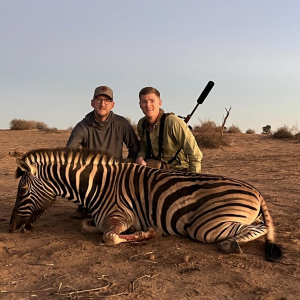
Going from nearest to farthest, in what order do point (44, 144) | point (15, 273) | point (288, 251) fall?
point (15, 273) < point (288, 251) < point (44, 144)

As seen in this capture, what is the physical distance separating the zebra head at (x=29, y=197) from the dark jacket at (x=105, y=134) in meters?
1.46

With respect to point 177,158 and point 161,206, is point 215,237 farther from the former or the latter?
point 177,158

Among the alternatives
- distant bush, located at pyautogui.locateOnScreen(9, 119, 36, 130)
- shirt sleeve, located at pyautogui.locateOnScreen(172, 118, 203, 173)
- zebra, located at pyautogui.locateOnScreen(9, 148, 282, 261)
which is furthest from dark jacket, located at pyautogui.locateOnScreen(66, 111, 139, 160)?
distant bush, located at pyautogui.locateOnScreen(9, 119, 36, 130)

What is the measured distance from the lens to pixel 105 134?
19.0 ft

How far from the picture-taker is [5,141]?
59.2 ft

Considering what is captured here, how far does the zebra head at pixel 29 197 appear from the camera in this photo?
163 inches

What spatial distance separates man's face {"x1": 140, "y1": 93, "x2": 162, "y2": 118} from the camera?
498cm

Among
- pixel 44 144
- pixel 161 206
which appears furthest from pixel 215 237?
pixel 44 144

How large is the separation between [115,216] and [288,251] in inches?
72.0

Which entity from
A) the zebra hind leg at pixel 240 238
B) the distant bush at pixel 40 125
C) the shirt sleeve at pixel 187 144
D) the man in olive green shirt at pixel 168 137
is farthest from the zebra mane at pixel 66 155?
the distant bush at pixel 40 125

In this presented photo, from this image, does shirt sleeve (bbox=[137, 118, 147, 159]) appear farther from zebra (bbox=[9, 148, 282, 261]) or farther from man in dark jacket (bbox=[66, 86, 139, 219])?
zebra (bbox=[9, 148, 282, 261])

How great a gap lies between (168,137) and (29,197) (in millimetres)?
2002

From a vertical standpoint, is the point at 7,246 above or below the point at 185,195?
below

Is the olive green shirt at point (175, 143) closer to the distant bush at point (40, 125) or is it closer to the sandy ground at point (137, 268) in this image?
the sandy ground at point (137, 268)
